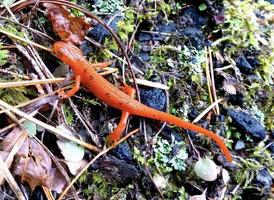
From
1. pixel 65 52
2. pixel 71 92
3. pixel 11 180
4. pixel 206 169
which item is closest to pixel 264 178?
pixel 206 169

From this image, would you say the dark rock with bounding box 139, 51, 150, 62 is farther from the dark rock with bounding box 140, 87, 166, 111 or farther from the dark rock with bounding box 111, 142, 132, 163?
the dark rock with bounding box 111, 142, 132, 163

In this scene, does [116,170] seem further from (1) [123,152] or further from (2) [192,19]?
(2) [192,19]

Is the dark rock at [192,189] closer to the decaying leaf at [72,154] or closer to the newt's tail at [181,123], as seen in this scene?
the newt's tail at [181,123]

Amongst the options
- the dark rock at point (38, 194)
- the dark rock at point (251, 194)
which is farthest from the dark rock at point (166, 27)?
the dark rock at point (38, 194)

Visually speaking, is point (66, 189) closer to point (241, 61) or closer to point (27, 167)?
point (27, 167)

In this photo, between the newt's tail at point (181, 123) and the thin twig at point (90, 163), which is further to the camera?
the newt's tail at point (181, 123)

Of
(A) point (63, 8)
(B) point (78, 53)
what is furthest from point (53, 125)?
(A) point (63, 8)
